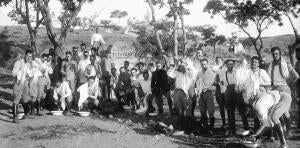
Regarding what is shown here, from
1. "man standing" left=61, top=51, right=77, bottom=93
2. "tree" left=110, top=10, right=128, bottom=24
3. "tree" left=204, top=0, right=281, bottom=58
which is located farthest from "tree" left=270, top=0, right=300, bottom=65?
"tree" left=110, top=10, right=128, bottom=24

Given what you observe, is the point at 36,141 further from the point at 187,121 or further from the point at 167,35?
the point at 167,35

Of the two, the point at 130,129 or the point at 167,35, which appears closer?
the point at 130,129

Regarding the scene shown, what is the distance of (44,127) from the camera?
8.38 metres

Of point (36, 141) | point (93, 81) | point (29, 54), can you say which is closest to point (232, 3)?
point (93, 81)

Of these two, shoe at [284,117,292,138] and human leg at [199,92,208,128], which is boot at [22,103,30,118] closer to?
human leg at [199,92,208,128]

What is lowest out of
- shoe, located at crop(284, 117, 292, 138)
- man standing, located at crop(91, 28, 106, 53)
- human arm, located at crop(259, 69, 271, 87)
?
shoe, located at crop(284, 117, 292, 138)

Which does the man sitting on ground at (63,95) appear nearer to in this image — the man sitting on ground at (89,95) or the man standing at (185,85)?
the man sitting on ground at (89,95)

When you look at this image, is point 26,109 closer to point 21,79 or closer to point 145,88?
point 21,79

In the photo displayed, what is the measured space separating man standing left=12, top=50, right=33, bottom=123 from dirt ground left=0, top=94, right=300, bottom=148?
0.54 meters

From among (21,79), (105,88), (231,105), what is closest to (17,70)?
(21,79)

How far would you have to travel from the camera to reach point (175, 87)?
9.19 m

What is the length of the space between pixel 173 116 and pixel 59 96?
11.4 ft

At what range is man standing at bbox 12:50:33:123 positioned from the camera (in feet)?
29.7

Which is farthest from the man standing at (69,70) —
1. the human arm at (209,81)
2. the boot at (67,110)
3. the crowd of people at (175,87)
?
the human arm at (209,81)
